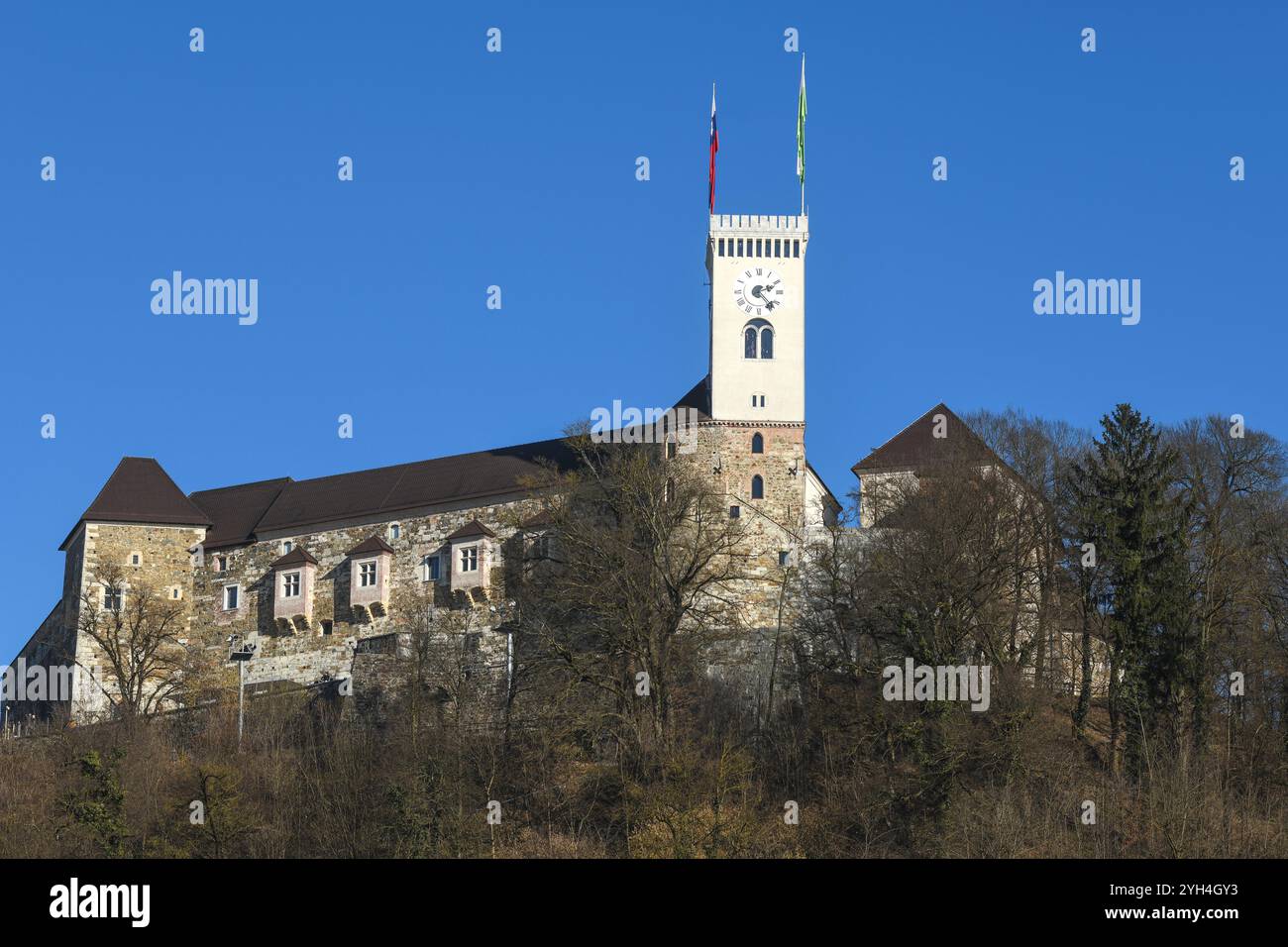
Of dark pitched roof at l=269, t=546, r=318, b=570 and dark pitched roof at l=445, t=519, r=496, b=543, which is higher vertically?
dark pitched roof at l=445, t=519, r=496, b=543

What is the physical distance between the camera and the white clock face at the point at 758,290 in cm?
7906

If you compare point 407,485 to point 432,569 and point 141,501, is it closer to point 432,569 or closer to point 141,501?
point 432,569

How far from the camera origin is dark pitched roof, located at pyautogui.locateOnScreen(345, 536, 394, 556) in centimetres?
8381

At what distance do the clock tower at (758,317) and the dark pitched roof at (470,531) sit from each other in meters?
10.6

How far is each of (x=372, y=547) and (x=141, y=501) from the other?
11.7 meters

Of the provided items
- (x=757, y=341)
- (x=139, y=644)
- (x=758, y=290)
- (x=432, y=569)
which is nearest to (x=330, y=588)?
(x=432, y=569)

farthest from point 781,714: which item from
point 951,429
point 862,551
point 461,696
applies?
point 951,429

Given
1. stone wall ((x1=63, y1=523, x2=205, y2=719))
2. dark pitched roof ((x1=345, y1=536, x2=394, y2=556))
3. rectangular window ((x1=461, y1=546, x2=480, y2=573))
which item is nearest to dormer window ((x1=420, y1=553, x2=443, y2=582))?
rectangular window ((x1=461, y1=546, x2=480, y2=573))

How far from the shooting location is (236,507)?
3570 inches

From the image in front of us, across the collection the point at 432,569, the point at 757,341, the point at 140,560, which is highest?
the point at 757,341

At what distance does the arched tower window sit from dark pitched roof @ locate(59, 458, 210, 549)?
25.5 m

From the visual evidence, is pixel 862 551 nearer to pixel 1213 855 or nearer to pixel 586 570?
pixel 586 570

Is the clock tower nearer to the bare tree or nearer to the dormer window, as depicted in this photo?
the dormer window
